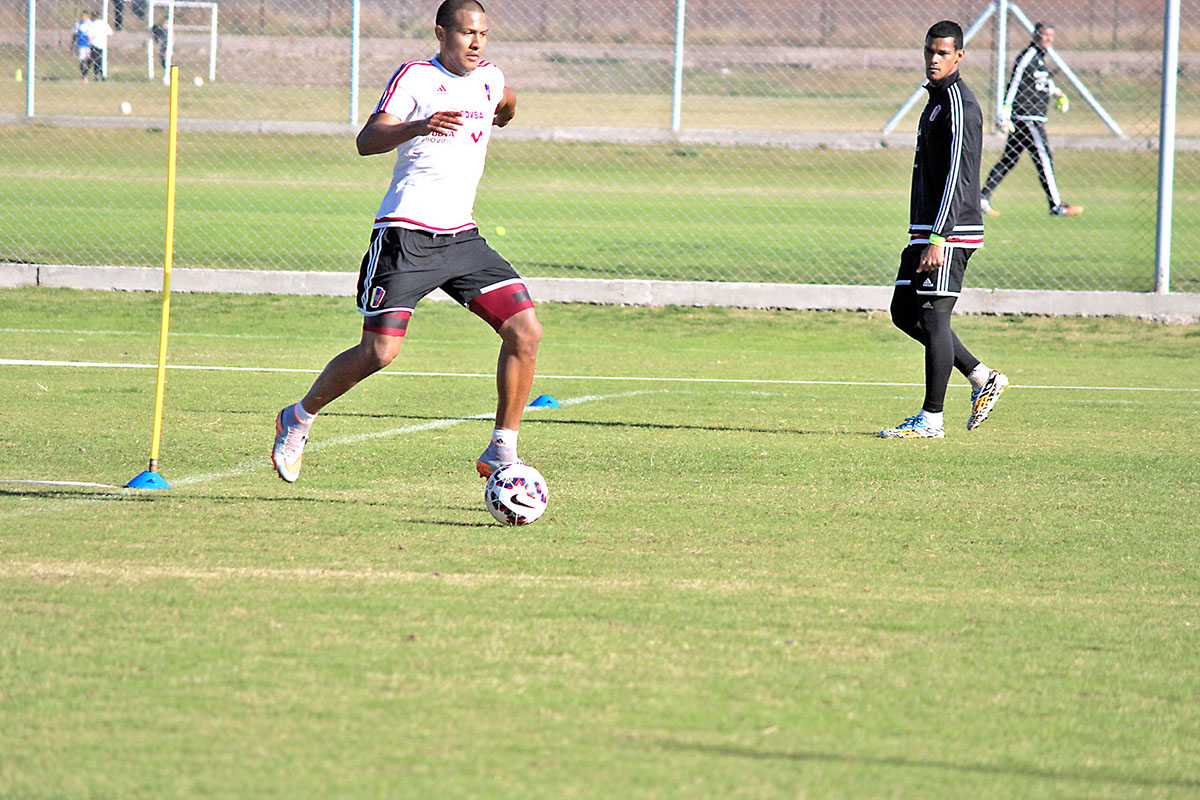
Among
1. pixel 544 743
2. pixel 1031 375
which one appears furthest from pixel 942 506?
pixel 1031 375

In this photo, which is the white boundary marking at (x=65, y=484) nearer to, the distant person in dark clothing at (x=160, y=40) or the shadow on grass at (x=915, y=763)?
the shadow on grass at (x=915, y=763)

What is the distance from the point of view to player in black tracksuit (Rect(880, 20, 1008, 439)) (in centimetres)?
870

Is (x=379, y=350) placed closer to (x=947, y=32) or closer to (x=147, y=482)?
(x=147, y=482)

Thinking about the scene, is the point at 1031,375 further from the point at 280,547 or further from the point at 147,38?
the point at 147,38

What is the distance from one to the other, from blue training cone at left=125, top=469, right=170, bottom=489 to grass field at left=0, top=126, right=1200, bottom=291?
9.57 metres

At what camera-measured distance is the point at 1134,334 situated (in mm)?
13570

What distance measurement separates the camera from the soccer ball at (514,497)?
6035mm

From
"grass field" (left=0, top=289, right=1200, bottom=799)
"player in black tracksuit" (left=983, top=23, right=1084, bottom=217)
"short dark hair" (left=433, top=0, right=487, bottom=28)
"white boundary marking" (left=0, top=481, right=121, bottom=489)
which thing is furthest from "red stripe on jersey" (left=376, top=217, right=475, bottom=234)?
"player in black tracksuit" (left=983, top=23, right=1084, bottom=217)

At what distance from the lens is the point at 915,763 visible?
353 cm

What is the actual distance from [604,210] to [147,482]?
15.8m

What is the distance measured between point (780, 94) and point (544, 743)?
21.6 meters

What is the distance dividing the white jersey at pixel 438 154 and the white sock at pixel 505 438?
89 cm

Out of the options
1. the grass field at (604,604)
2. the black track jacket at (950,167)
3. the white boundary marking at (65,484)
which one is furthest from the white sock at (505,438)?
the black track jacket at (950,167)

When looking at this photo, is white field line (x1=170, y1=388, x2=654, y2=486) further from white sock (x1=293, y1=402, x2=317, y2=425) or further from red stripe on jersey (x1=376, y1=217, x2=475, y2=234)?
red stripe on jersey (x1=376, y1=217, x2=475, y2=234)
